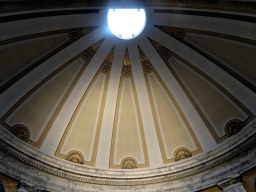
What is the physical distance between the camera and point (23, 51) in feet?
26.7

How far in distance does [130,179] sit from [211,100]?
418 cm

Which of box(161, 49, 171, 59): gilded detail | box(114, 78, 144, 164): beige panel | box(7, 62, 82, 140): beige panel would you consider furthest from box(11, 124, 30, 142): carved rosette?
box(161, 49, 171, 59): gilded detail

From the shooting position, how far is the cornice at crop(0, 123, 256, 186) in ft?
24.3

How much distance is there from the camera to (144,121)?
10023 mm

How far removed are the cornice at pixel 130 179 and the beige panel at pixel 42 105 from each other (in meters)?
1.16

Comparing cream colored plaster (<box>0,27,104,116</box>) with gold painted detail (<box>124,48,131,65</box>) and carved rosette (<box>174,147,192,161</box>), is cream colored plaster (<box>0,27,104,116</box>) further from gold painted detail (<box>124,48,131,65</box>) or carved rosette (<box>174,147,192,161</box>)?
carved rosette (<box>174,147,192,161</box>)

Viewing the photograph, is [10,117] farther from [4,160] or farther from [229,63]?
[229,63]

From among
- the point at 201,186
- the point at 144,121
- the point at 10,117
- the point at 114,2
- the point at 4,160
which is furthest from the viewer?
the point at 144,121

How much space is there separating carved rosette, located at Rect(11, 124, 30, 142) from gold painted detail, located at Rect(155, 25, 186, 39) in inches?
237

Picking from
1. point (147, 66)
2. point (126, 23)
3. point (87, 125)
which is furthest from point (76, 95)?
point (126, 23)

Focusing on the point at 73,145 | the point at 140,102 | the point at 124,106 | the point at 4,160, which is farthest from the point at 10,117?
the point at 140,102

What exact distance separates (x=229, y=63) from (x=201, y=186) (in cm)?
429

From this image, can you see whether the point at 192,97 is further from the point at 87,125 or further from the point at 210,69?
the point at 87,125

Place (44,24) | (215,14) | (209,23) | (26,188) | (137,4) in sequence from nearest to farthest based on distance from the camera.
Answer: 1. (137,4)
2. (26,188)
3. (215,14)
4. (44,24)
5. (209,23)
